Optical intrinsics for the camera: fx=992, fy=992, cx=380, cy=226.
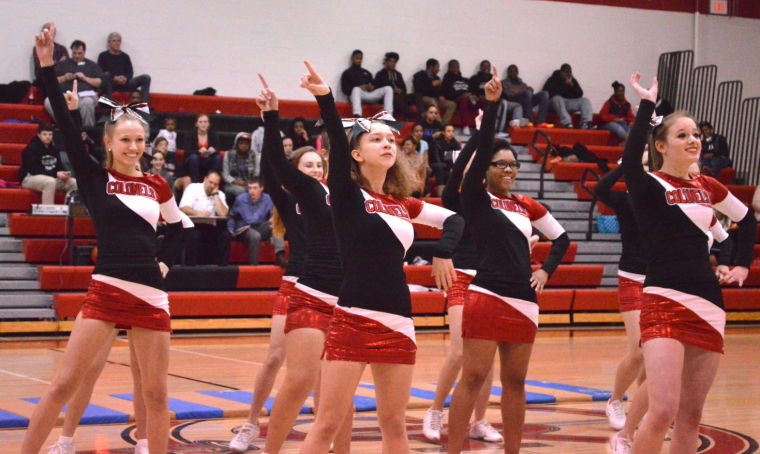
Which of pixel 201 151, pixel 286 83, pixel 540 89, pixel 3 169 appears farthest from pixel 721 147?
pixel 3 169

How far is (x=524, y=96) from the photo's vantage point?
16.6 meters

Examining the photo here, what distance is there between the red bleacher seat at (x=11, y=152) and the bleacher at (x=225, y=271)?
13 millimetres

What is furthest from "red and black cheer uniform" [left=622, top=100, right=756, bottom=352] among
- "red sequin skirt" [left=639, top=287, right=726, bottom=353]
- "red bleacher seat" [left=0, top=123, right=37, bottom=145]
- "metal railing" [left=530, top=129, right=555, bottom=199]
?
"red bleacher seat" [left=0, top=123, right=37, bottom=145]

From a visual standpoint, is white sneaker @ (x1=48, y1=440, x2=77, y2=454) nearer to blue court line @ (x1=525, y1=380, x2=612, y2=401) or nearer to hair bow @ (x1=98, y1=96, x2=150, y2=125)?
hair bow @ (x1=98, y1=96, x2=150, y2=125)

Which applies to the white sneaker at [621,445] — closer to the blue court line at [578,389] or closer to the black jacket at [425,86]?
the blue court line at [578,389]

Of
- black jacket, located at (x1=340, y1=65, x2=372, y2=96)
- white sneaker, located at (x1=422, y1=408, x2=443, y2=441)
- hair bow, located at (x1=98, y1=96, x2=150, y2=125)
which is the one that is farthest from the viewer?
black jacket, located at (x1=340, y1=65, x2=372, y2=96)

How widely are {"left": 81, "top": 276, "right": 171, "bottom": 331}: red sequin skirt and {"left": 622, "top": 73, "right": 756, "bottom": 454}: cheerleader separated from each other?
2.04m

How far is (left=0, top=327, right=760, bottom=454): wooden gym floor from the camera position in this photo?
5.38 metres

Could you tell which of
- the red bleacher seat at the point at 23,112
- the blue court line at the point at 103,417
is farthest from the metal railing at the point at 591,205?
the blue court line at the point at 103,417

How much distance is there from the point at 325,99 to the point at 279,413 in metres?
1.47

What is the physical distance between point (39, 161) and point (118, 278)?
819 centimetres

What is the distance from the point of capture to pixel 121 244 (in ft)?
13.8

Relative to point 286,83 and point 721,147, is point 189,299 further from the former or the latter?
point 721,147

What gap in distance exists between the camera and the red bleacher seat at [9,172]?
486 inches
